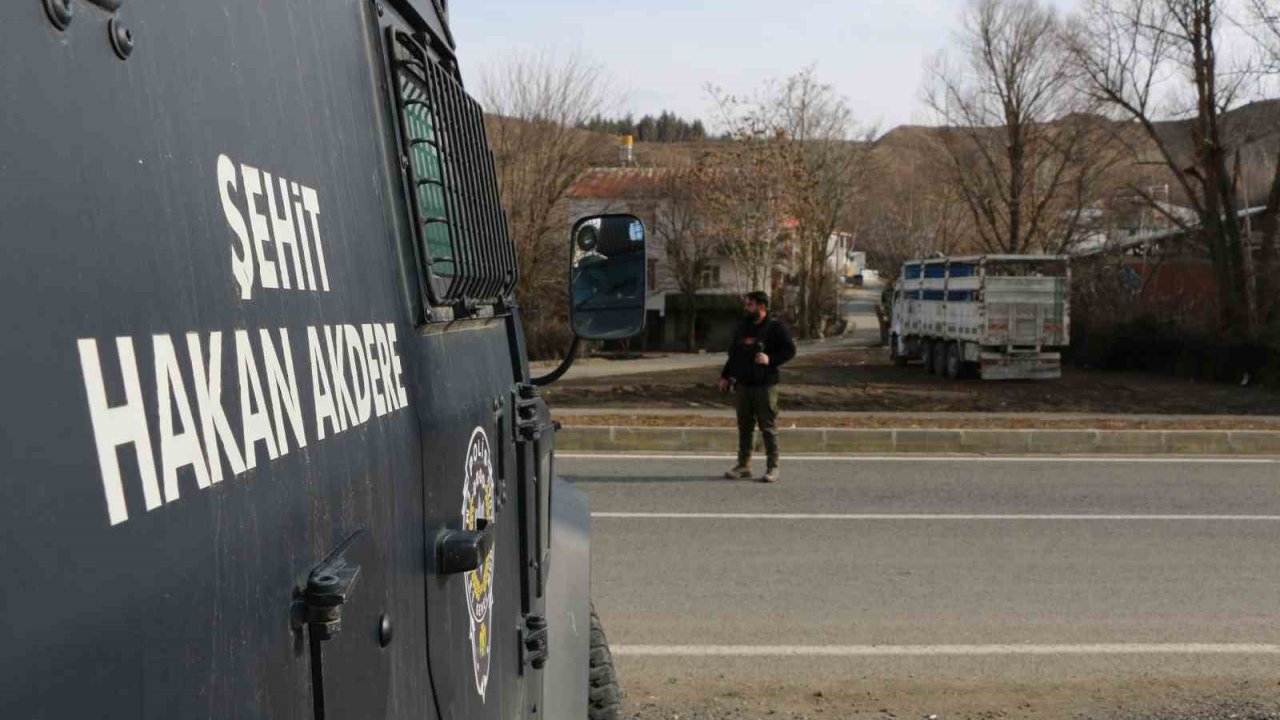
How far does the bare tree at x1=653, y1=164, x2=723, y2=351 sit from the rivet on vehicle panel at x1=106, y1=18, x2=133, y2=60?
54.8 metres

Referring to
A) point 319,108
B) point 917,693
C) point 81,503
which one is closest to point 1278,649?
point 917,693

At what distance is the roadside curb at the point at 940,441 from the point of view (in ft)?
46.7

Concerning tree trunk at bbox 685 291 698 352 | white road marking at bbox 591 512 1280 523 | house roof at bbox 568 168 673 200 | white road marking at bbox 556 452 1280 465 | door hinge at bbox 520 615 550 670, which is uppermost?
house roof at bbox 568 168 673 200

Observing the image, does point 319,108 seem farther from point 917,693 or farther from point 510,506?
point 917,693

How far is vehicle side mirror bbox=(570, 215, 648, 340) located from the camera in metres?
3.69

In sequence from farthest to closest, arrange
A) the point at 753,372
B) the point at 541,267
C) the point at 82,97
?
the point at 541,267
the point at 753,372
the point at 82,97

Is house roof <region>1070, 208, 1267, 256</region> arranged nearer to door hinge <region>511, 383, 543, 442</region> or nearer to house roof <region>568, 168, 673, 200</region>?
house roof <region>568, 168, 673, 200</region>

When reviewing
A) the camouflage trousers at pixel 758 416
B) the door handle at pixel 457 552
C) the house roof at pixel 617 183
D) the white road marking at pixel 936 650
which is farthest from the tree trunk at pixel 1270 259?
the door handle at pixel 457 552

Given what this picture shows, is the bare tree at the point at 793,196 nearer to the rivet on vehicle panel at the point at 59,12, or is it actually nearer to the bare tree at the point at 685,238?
the bare tree at the point at 685,238

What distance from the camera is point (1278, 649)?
20.8 feet

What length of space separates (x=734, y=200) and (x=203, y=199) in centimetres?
5065

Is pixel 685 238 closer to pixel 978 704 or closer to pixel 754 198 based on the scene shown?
pixel 754 198

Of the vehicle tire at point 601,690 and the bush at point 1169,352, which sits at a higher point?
the vehicle tire at point 601,690

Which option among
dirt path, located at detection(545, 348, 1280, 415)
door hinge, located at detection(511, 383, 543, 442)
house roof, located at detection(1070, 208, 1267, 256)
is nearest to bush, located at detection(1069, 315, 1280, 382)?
dirt path, located at detection(545, 348, 1280, 415)
